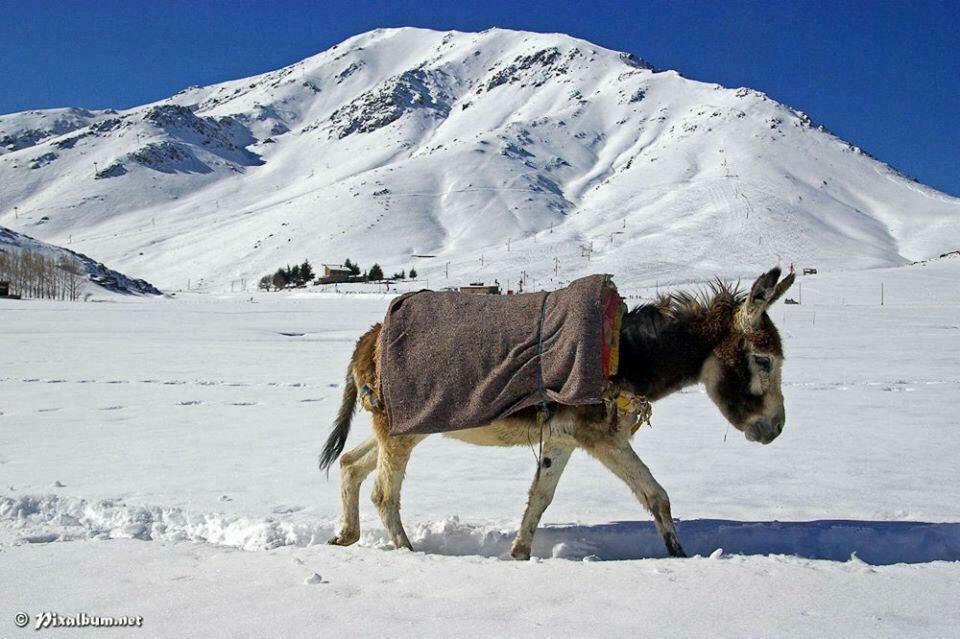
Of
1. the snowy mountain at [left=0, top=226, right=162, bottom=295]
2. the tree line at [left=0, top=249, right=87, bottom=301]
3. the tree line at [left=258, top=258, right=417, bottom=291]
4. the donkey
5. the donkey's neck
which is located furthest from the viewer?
the tree line at [left=258, top=258, right=417, bottom=291]

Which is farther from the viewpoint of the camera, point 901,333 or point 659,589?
point 901,333

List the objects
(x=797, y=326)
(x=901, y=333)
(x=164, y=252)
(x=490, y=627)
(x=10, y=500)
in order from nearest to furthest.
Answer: (x=490, y=627) → (x=10, y=500) → (x=901, y=333) → (x=797, y=326) → (x=164, y=252)

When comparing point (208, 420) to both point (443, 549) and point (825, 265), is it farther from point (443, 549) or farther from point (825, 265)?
point (825, 265)

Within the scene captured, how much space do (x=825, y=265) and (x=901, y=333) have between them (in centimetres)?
9541

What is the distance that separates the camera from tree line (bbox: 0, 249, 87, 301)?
7644 cm

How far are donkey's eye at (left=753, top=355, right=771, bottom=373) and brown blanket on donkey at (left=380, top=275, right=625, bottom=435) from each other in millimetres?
996

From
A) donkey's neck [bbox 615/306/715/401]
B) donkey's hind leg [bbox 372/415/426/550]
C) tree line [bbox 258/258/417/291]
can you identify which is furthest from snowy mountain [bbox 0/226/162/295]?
donkey's neck [bbox 615/306/715/401]

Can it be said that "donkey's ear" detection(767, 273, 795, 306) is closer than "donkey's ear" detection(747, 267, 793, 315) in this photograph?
No

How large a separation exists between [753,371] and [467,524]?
97.3 inches

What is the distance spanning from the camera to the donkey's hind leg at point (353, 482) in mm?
5492

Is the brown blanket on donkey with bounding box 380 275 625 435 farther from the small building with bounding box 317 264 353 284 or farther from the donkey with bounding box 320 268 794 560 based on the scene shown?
the small building with bounding box 317 264 353 284

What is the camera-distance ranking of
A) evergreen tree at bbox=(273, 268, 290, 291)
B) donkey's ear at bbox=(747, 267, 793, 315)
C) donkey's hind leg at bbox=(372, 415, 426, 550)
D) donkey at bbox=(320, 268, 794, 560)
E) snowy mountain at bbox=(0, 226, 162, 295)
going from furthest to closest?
evergreen tree at bbox=(273, 268, 290, 291), snowy mountain at bbox=(0, 226, 162, 295), donkey's hind leg at bbox=(372, 415, 426, 550), donkey at bbox=(320, 268, 794, 560), donkey's ear at bbox=(747, 267, 793, 315)

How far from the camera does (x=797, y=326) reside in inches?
1194

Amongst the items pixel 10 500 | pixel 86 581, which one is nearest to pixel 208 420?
pixel 10 500
